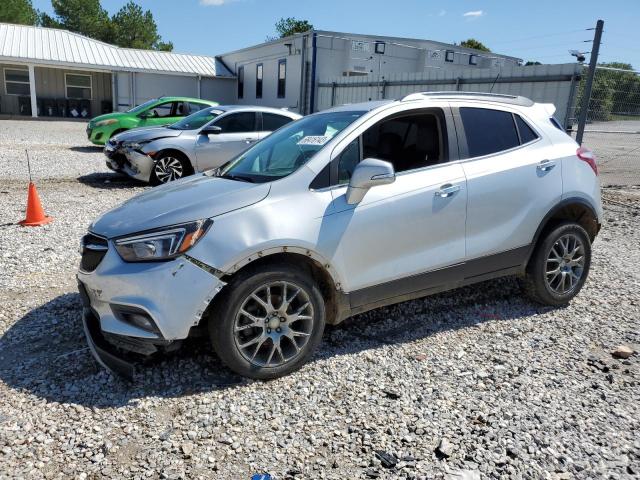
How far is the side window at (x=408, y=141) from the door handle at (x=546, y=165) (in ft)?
3.13

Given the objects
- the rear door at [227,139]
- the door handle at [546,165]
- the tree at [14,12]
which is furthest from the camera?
the tree at [14,12]

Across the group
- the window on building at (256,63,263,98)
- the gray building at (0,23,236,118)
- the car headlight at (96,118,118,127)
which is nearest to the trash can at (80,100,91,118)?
the gray building at (0,23,236,118)

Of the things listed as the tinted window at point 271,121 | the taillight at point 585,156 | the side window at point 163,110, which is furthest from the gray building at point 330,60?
the taillight at point 585,156

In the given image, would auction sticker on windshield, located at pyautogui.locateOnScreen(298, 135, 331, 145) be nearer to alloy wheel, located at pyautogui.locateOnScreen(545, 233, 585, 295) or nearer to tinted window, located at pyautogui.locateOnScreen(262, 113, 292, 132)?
alloy wheel, located at pyautogui.locateOnScreen(545, 233, 585, 295)

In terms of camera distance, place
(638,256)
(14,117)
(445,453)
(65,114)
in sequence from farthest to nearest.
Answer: (65,114), (14,117), (638,256), (445,453)

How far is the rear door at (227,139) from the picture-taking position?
9.93 m

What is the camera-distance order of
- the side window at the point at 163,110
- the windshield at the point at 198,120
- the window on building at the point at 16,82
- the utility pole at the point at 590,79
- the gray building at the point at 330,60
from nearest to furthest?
the utility pole at the point at 590,79, the windshield at the point at 198,120, the side window at the point at 163,110, the gray building at the point at 330,60, the window on building at the point at 16,82

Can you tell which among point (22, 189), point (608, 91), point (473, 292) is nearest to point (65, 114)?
point (22, 189)

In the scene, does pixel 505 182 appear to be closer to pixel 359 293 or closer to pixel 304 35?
pixel 359 293

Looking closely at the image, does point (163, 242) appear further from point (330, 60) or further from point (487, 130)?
point (330, 60)

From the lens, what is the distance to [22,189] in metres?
9.30

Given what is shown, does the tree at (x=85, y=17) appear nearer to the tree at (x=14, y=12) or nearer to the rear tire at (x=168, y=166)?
the tree at (x=14, y=12)

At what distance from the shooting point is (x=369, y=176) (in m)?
3.33

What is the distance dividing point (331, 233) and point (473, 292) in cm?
231
